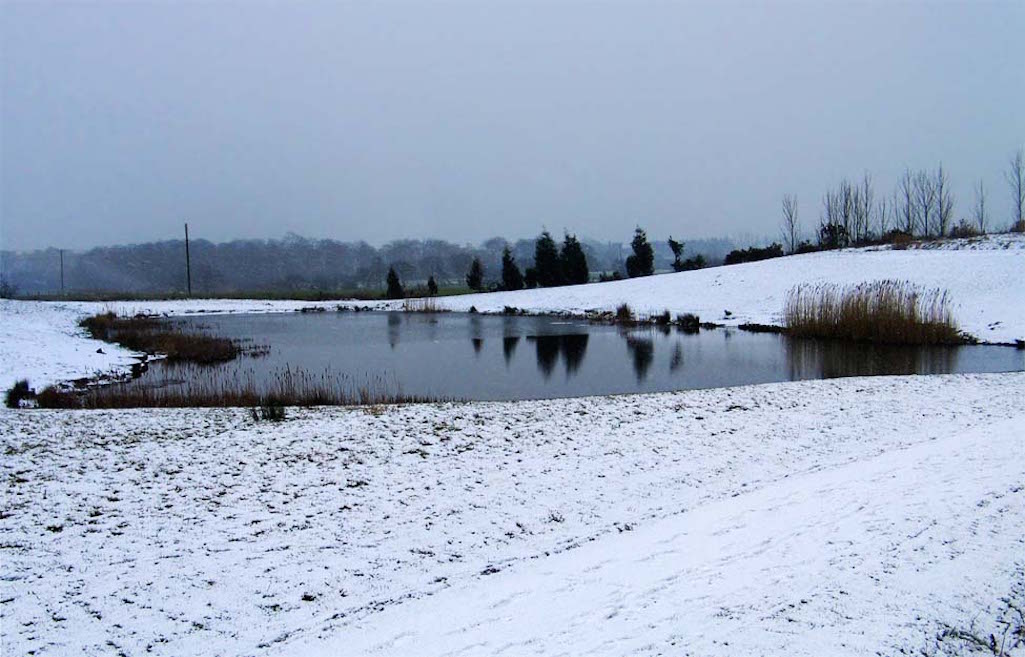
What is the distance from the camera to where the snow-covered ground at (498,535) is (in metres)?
4.10

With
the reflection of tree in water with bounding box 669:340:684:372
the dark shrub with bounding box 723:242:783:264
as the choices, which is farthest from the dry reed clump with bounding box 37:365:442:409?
the dark shrub with bounding box 723:242:783:264

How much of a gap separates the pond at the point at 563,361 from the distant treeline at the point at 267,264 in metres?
64.8

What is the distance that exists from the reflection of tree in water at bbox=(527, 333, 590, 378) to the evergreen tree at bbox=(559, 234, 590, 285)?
27.2 metres

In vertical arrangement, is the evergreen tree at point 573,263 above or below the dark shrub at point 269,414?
above

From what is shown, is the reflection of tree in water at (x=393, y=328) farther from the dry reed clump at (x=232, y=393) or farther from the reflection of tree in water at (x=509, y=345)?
the dry reed clump at (x=232, y=393)

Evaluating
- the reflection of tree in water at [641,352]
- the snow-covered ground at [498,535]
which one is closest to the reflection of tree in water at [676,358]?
the reflection of tree in water at [641,352]

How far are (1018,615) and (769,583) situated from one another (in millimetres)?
1450

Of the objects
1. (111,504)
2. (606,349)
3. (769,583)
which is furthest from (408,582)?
(606,349)

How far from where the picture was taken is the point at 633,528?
18.9ft

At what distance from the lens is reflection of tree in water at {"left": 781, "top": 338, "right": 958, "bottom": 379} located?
580 inches

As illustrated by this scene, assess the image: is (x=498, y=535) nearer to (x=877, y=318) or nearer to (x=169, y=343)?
(x=877, y=318)

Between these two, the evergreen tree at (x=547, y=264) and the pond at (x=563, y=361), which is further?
the evergreen tree at (x=547, y=264)

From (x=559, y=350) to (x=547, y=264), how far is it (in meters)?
32.0

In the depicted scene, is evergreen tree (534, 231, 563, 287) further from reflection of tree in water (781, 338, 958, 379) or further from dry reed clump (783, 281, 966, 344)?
reflection of tree in water (781, 338, 958, 379)
